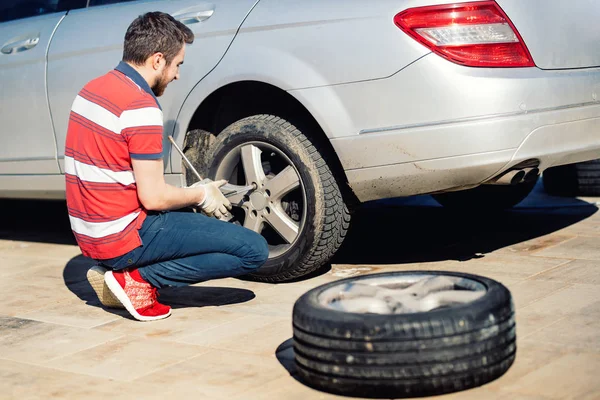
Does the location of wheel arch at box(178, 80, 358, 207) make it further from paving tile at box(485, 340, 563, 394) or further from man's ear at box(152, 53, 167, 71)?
paving tile at box(485, 340, 563, 394)

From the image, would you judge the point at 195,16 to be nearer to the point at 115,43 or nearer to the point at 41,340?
the point at 115,43

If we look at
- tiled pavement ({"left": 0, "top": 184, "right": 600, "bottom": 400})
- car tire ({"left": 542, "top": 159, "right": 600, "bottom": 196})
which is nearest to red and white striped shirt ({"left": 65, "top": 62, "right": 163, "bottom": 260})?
tiled pavement ({"left": 0, "top": 184, "right": 600, "bottom": 400})

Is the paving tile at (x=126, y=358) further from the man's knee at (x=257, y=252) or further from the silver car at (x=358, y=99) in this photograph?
the silver car at (x=358, y=99)

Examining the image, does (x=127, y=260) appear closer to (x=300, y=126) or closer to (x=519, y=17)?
(x=300, y=126)

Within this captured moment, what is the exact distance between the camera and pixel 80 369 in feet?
11.5

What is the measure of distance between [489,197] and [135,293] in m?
2.60

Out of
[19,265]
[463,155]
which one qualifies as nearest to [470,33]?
[463,155]

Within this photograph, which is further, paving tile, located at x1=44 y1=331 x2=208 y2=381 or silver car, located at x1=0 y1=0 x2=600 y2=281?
silver car, located at x1=0 y1=0 x2=600 y2=281

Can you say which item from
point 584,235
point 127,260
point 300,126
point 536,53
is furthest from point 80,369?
point 584,235

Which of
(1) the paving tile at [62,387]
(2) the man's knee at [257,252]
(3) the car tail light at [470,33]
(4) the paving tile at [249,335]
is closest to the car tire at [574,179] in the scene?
(3) the car tail light at [470,33]

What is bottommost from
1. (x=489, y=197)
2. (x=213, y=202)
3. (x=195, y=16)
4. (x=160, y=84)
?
(x=489, y=197)

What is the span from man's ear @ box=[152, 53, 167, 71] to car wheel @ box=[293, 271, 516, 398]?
1424 millimetres

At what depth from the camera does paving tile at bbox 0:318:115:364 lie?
373 cm

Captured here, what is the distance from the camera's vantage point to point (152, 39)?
397 cm
